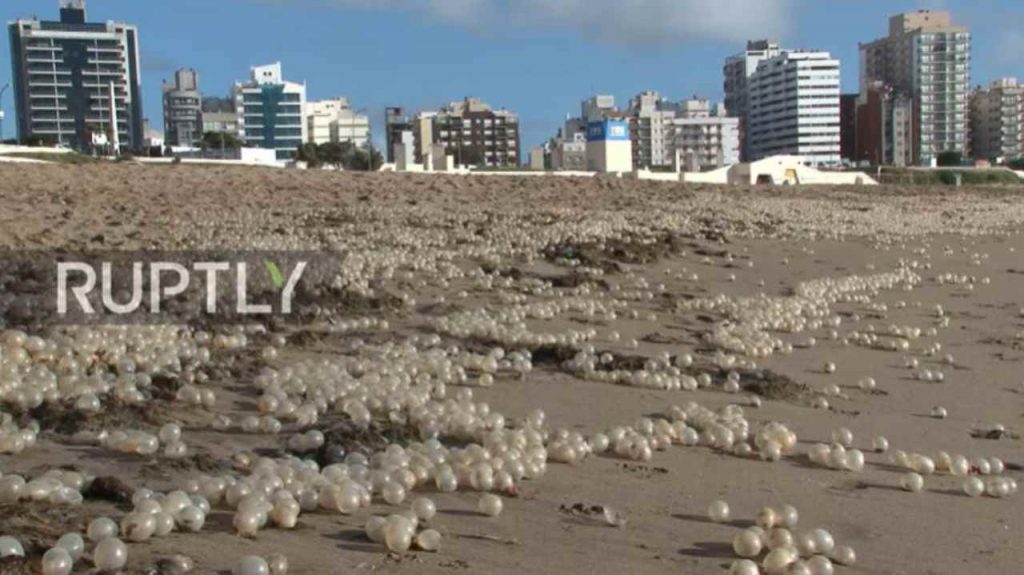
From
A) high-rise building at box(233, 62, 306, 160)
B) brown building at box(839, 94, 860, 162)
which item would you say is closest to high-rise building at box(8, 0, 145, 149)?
high-rise building at box(233, 62, 306, 160)

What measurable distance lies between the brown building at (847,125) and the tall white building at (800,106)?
2.03ft

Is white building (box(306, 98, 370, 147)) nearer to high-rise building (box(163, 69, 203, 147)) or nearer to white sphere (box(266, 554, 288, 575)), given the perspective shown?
high-rise building (box(163, 69, 203, 147))

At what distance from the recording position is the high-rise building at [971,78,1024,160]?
15612 cm

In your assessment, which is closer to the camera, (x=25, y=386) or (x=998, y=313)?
(x=25, y=386)

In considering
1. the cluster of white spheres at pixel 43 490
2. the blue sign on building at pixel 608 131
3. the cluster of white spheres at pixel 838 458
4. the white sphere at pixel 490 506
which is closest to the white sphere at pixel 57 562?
the cluster of white spheres at pixel 43 490

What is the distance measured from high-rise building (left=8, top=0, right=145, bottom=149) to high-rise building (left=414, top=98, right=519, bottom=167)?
1585 inches

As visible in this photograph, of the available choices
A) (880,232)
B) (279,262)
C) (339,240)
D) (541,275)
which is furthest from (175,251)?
(880,232)

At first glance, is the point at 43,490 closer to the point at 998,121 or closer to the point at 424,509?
the point at 424,509

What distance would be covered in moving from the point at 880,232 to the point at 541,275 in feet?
35.6

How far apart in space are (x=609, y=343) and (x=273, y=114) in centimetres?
15217

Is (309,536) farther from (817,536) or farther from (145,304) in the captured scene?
(145,304)

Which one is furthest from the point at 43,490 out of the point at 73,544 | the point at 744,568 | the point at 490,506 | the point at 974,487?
the point at 974,487

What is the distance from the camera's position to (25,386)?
6.67 meters

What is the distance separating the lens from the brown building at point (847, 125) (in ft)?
498
